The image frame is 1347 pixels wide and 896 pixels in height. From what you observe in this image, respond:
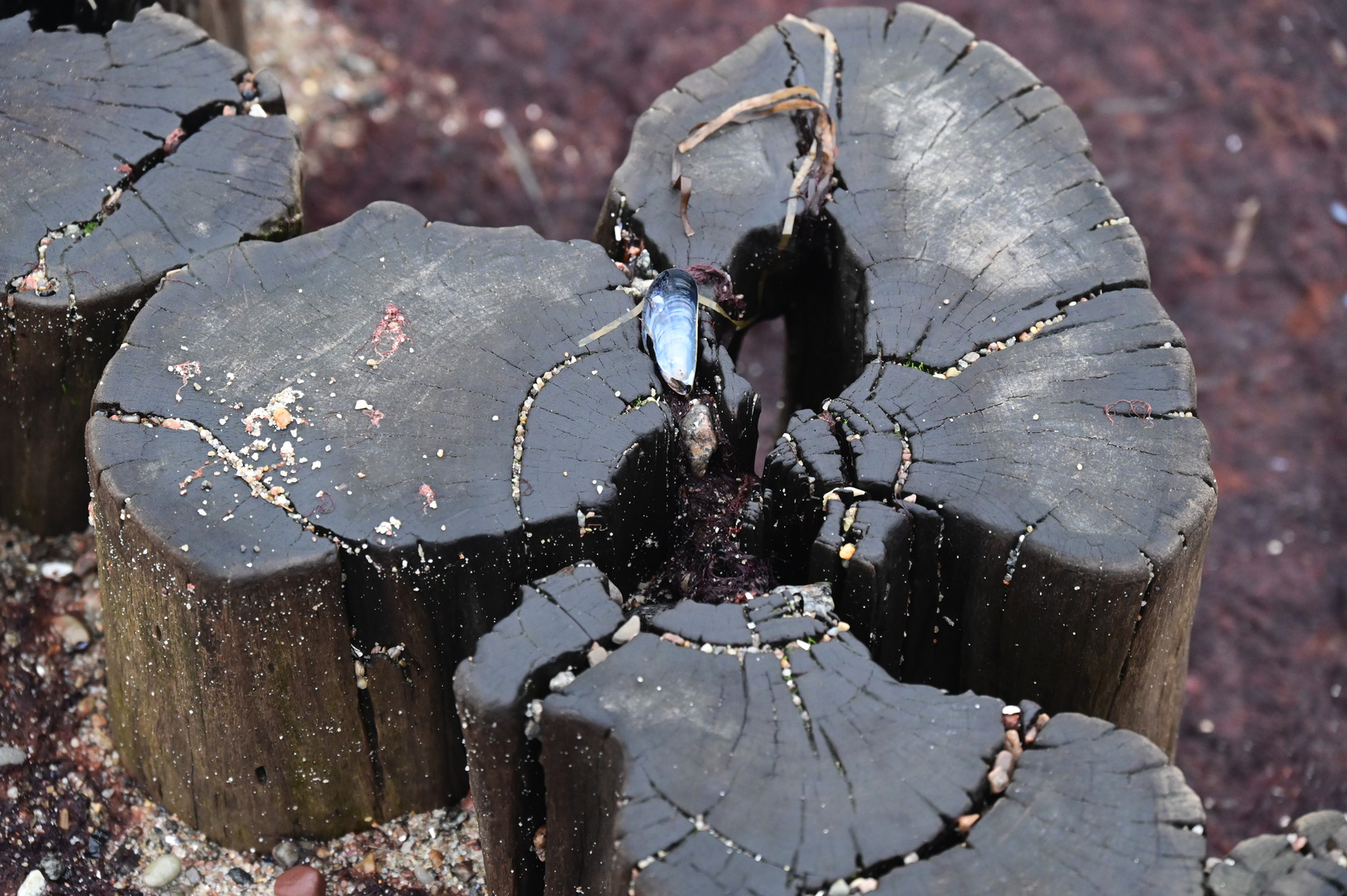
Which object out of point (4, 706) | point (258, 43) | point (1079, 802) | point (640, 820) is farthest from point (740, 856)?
point (258, 43)

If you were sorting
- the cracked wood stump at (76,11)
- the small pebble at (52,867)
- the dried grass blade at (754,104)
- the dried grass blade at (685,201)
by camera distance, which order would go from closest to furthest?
the small pebble at (52,867)
the dried grass blade at (685,201)
the dried grass blade at (754,104)
the cracked wood stump at (76,11)

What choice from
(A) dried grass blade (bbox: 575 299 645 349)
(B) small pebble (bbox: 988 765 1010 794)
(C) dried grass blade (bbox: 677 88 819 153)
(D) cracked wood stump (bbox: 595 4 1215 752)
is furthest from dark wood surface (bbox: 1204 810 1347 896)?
(C) dried grass blade (bbox: 677 88 819 153)

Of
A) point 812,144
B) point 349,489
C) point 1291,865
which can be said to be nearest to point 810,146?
point 812,144

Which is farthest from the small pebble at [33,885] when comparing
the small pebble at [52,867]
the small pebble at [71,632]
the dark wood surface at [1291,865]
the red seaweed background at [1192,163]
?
the red seaweed background at [1192,163]

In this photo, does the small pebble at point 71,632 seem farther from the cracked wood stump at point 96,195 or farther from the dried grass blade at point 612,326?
the dried grass blade at point 612,326

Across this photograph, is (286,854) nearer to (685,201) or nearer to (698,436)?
(698,436)
